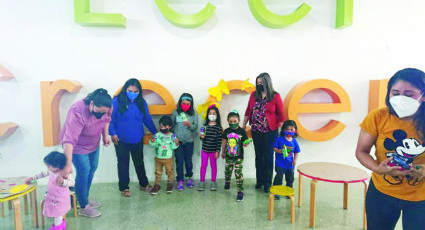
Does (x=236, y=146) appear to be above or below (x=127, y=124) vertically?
below

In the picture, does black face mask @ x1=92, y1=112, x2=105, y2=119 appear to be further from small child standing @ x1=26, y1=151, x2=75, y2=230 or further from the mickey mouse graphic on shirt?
the mickey mouse graphic on shirt

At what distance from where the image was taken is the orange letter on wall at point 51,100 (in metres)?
3.59

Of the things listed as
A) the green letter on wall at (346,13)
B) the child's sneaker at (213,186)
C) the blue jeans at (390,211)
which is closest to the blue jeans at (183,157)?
the child's sneaker at (213,186)

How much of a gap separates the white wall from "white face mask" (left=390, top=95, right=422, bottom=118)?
2595mm

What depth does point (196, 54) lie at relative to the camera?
3.93 m

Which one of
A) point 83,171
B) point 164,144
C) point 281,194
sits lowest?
point 281,194

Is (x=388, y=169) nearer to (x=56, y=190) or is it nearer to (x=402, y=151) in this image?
(x=402, y=151)

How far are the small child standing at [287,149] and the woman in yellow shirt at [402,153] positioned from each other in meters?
1.53

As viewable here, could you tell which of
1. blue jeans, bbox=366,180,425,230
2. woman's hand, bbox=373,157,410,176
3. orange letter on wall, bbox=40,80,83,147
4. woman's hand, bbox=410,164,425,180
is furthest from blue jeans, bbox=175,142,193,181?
woman's hand, bbox=410,164,425,180

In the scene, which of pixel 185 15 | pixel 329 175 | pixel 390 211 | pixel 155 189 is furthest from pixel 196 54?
pixel 390 211

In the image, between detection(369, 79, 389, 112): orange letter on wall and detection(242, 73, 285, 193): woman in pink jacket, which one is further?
detection(369, 79, 389, 112): orange letter on wall

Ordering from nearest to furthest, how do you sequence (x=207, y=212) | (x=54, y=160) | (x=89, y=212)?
(x=54, y=160), (x=89, y=212), (x=207, y=212)

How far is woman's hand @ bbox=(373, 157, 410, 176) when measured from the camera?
1.46 metres

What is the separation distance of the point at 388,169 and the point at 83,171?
2787mm
